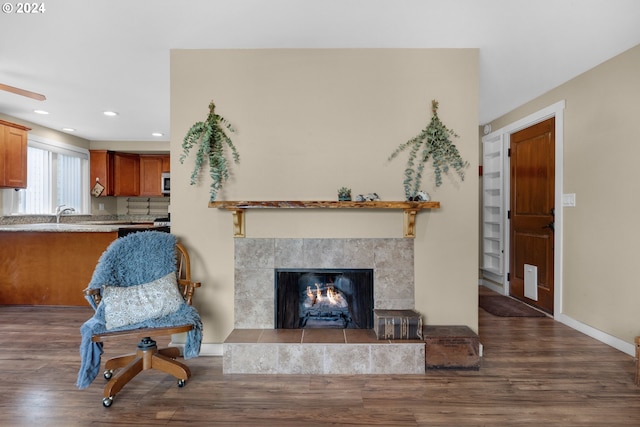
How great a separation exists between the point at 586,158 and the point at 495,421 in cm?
246

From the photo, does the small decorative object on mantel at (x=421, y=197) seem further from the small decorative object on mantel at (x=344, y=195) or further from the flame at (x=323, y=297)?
the flame at (x=323, y=297)

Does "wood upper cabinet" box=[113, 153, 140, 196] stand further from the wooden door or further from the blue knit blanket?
the wooden door

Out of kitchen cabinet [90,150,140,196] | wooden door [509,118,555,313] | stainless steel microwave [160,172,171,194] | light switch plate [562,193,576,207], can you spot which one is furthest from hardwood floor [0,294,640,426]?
kitchen cabinet [90,150,140,196]

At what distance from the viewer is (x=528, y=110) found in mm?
3916

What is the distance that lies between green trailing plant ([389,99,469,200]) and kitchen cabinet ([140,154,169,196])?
516 cm

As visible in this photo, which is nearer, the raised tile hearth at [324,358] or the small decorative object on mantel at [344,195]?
the raised tile hearth at [324,358]

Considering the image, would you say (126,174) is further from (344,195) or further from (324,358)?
(324,358)

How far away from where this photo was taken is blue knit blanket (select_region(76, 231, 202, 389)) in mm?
2068

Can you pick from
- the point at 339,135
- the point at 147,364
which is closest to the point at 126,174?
the point at 147,364

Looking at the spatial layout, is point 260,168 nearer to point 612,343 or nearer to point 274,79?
point 274,79

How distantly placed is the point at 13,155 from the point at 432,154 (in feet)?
16.0

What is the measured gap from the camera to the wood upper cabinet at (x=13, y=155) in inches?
166

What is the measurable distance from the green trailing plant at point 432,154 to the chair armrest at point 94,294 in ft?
6.97

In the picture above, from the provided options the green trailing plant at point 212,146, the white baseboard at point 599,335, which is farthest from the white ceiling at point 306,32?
the white baseboard at point 599,335
